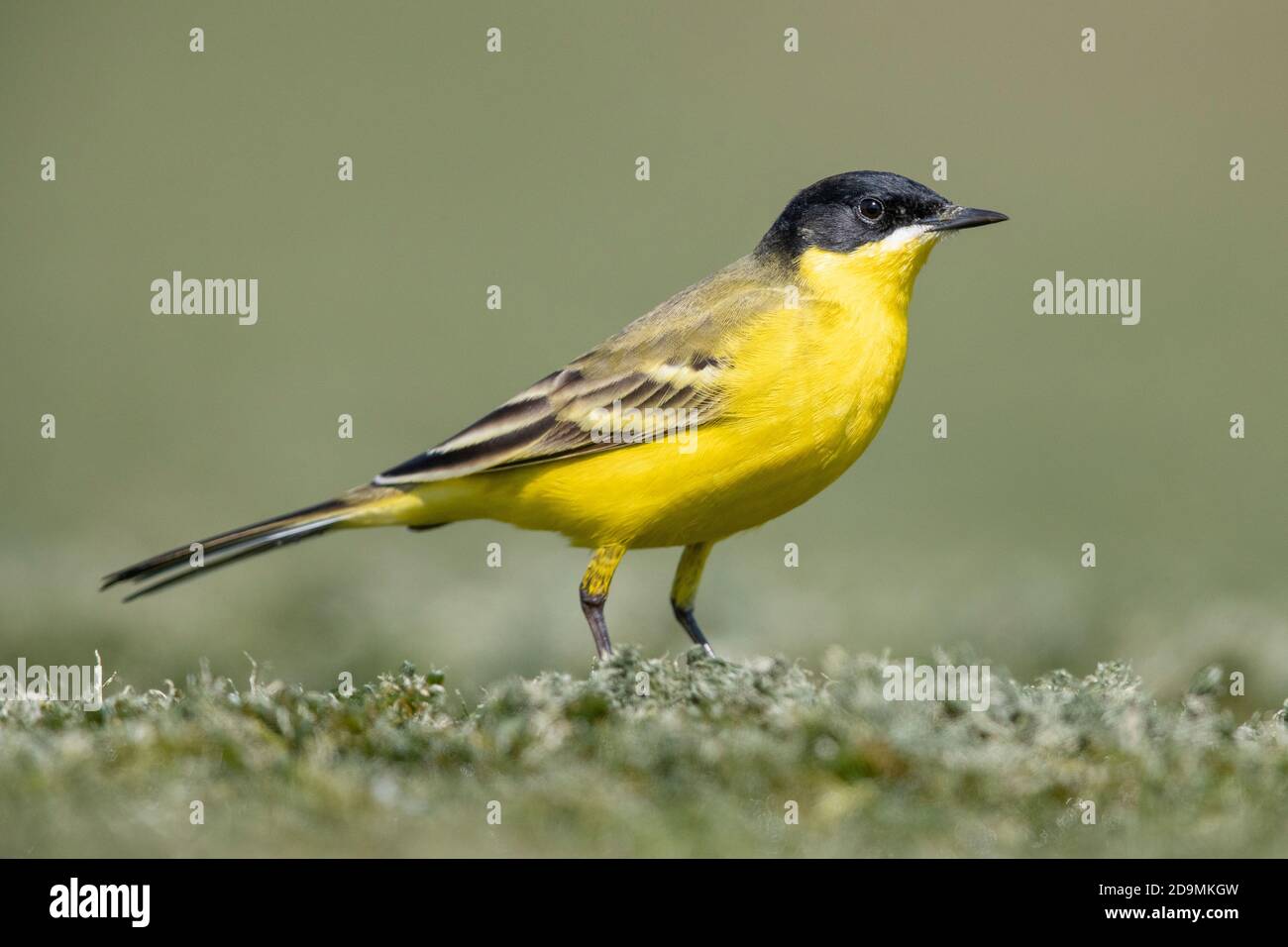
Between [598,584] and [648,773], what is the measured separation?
262 cm

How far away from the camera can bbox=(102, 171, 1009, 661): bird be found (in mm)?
7918

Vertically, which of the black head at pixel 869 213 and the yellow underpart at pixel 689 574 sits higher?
the black head at pixel 869 213

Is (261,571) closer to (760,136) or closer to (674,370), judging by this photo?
(674,370)

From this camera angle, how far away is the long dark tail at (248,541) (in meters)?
8.20

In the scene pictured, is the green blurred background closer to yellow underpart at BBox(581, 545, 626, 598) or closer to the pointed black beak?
yellow underpart at BBox(581, 545, 626, 598)

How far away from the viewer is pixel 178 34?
4012 centimetres

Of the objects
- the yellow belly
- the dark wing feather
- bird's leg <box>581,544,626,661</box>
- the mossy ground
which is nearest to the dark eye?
the yellow belly

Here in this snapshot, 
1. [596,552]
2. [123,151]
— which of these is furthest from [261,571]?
[123,151]

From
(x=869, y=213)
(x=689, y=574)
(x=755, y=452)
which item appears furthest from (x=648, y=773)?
(x=869, y=213)

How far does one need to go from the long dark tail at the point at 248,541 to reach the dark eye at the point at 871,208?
2.99 meters

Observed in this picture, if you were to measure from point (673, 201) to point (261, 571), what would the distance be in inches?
860

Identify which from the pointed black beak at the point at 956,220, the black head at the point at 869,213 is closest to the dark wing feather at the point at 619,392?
the black head at the point at 869,213

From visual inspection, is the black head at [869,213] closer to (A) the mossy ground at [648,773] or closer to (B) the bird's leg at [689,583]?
(B) the bird's leg at [689,583]

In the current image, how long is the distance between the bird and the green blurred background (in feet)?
3.86
